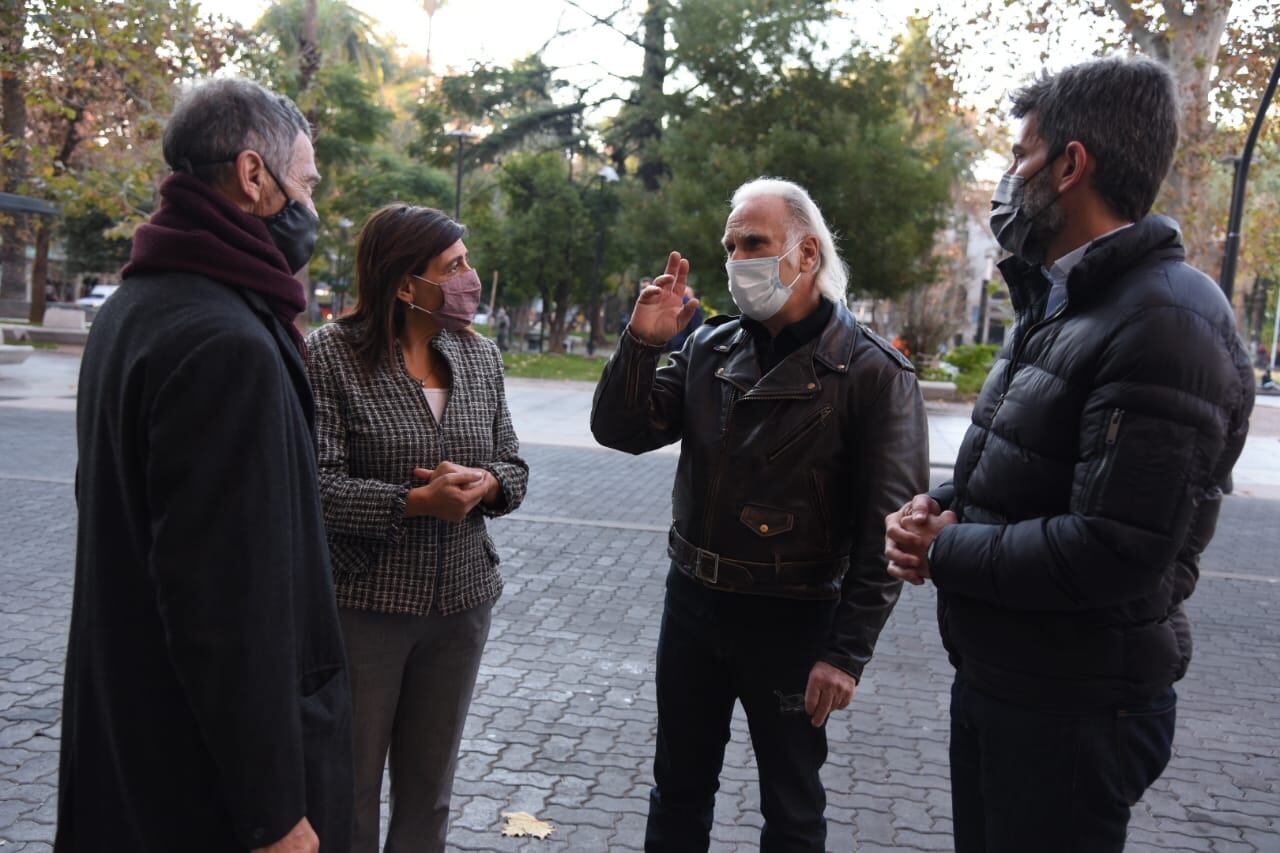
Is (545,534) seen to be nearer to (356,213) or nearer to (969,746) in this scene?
(969,746)

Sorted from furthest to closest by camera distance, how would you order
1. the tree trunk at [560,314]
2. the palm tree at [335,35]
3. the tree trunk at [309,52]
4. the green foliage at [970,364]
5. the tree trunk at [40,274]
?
the palm tree at [335,35] < the tree trunk at [560,314] < the tree trunk at [40,274] < the green foliage at [970,364] < the tree trunk at [309,52]

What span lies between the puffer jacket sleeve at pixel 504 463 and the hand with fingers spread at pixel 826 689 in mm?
880

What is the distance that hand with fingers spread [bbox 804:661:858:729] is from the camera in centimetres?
269

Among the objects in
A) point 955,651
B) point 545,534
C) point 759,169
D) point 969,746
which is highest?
point 759,169

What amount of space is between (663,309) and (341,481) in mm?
955

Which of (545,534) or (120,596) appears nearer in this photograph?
(120,596)

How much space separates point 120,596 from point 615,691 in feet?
11.7

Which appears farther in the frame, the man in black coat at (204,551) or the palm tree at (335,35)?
the palm tree at (335,35)

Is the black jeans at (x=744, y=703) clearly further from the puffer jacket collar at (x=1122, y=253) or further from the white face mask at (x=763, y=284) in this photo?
the puffer jacket collar at (x=1122, y=253)

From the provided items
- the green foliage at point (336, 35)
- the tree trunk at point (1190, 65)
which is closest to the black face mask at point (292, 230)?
the tree trunk at point (1190, 65)

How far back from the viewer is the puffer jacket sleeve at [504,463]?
300 centimetres

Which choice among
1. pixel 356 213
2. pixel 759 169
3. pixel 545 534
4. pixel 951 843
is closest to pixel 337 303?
pixel 356 213

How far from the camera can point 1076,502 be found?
1988 mm

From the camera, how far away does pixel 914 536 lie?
2.30m
